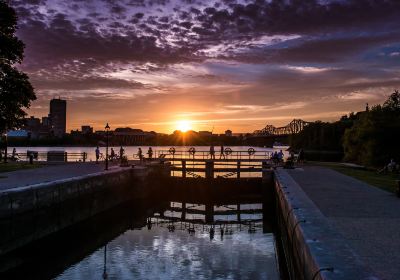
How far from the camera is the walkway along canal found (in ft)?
38.3

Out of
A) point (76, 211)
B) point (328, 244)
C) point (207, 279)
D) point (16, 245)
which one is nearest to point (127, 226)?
point (76, 211)

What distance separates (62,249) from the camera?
20531 millimetres

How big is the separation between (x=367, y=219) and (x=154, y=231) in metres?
13.8

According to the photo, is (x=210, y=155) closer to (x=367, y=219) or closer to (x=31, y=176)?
(x=31, y=176)

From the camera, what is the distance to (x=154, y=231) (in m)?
25.4

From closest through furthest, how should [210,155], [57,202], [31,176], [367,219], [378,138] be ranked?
[367,219]
[57,202]
[31,176]
[378,138]
[210,155]

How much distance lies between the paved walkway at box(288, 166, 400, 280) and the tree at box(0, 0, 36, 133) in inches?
829

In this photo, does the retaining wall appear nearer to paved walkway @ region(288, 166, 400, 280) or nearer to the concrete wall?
the concrete wall

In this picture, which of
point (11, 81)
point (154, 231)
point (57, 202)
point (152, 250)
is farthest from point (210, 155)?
point (152, 250)

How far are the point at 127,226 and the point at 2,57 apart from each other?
54.1 feet

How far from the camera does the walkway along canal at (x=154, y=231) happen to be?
1169cm

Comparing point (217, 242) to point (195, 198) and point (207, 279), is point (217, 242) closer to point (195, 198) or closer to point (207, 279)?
point (207, 279)

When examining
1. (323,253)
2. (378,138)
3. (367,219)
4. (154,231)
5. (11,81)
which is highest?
(11,81)

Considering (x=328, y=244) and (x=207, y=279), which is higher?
(x=328, y=244)
